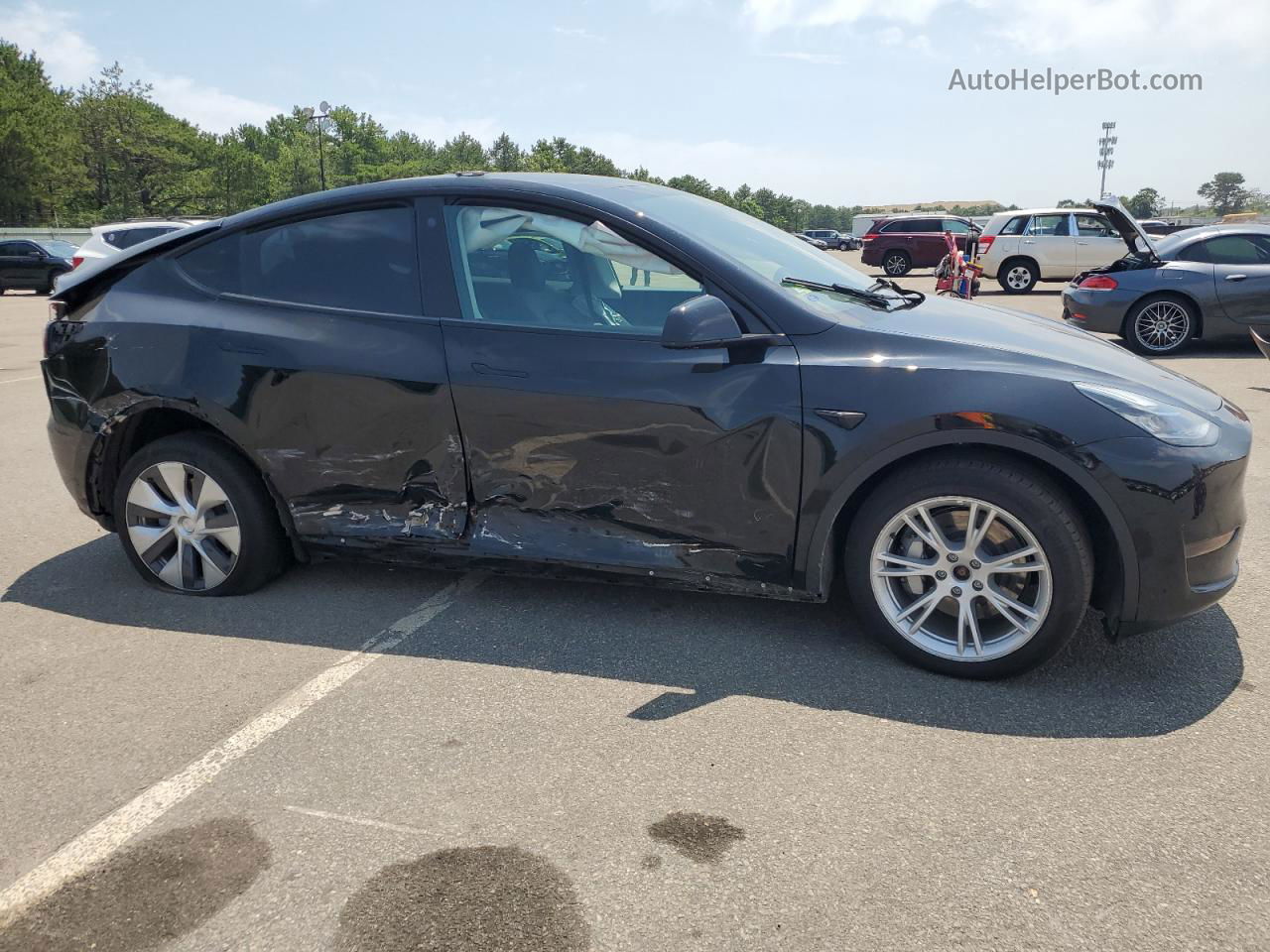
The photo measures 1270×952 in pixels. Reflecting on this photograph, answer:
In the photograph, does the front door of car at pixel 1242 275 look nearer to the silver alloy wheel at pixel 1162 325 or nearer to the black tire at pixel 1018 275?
the silver alloy wheel at pixel 1162 325

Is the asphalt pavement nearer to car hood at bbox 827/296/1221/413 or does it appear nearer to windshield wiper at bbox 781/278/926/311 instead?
car hood at bbox 827/296/1221/413

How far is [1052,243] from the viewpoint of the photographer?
70.2 ft

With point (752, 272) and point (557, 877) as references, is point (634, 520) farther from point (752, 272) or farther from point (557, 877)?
point (557, 877)

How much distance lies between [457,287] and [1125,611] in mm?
2556

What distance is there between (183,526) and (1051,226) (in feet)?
69.7

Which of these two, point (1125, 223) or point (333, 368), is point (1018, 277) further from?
point (333, 368)

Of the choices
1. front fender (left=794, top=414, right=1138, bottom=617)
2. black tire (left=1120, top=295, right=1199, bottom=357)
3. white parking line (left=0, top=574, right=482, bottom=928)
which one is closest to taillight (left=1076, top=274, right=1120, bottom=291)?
black tire (left=1120, top=295, right=1199, bottom=357)

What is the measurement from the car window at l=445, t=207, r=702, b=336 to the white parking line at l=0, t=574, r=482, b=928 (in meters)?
1.28

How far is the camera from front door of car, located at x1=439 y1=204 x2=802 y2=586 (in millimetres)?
3340

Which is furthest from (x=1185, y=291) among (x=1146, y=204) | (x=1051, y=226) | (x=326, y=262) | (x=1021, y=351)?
(x=1146, y=204)

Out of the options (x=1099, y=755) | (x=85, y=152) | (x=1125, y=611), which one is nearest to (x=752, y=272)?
(x=1125, y=611)

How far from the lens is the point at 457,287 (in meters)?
3.71

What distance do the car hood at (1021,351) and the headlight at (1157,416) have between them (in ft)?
0.20

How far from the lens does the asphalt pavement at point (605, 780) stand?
7.18 ft
